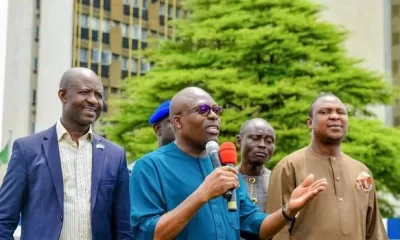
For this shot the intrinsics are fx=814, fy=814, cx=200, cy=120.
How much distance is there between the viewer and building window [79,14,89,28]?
1757 inches

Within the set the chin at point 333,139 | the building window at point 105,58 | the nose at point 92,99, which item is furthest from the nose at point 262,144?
the building window at point 105,58

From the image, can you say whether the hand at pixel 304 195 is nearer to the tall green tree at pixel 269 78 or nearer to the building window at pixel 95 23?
the tall green tree at pixel 269 78

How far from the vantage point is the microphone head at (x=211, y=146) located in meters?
3.83

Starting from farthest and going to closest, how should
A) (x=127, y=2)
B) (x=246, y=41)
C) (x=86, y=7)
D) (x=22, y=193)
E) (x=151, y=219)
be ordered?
1. (x=127, y=2)
2. (x=86, y=7)
3. (x=246, y=41)
4. (x=22, y=193)
5. (x=151, y=219)

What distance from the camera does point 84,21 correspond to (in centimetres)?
4494

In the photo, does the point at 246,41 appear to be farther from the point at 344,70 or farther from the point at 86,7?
the point at 86,7

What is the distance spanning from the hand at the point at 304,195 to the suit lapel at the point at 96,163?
1.04m

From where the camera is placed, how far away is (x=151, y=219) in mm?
3906

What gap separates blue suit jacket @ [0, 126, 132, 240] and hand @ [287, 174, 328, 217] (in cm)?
95

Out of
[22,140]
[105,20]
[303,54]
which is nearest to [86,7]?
[105,20]

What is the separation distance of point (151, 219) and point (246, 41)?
17.7 metres

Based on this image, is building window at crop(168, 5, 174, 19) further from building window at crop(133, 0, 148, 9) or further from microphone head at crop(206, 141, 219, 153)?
microphone head at crop(206, 141, 219, 153)

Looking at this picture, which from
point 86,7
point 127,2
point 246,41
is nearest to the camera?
point 246,41

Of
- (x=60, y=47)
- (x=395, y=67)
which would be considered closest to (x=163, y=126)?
(x=395, y=67)
